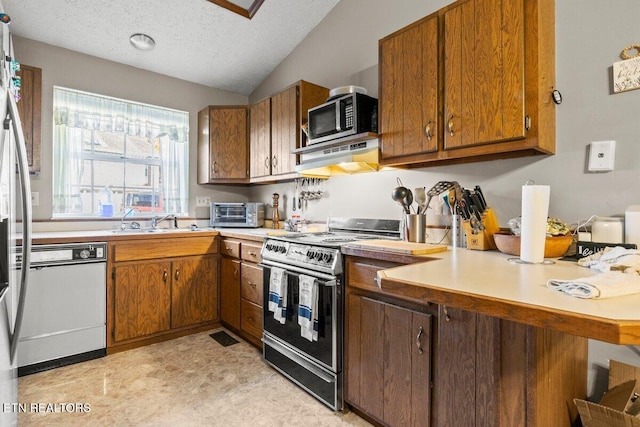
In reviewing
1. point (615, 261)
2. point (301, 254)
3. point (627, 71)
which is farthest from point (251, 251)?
point (627, 71)

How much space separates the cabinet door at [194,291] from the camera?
9.19 feet

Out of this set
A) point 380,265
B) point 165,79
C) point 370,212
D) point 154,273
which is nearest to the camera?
point 380,265

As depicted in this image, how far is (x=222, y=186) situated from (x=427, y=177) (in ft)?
7.99

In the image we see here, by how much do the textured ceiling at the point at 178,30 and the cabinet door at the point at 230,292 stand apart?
1.95m

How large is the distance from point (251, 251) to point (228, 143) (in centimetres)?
131

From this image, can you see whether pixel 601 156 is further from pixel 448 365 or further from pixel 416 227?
pixel 448 365

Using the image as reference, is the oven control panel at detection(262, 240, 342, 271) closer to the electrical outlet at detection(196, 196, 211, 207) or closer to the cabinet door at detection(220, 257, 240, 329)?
the cabinet door at detection(220, 257, 240, 329)

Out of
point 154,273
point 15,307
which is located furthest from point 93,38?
point 15,307

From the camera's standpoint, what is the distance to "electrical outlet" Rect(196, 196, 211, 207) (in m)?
3.59

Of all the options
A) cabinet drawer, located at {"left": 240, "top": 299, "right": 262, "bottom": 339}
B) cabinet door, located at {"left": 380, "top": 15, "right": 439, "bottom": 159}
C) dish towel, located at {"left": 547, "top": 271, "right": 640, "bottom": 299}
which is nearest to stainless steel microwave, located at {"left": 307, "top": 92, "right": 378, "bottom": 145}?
cabinet door, located at {"left": 380, "top": 15, "right": 439, "bottom": 159}

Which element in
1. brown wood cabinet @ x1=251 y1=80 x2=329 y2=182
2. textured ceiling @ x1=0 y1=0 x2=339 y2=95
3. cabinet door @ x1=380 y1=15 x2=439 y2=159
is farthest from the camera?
brown wood cabinet @ x1=251 y1=80 x2=329 y2=182

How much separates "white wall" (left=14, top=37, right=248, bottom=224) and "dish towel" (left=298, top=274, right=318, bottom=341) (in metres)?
2.09

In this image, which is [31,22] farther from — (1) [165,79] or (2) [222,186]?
(2) [222,186]

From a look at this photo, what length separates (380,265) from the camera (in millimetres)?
1616
